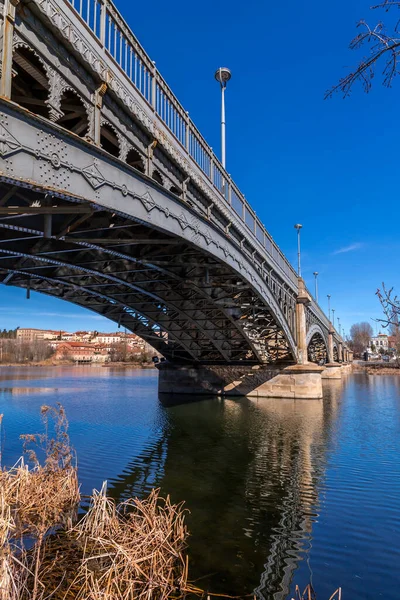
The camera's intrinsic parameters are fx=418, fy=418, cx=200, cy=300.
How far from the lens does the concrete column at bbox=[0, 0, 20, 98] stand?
20.0 ft

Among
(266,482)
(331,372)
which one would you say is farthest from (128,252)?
(331,372)

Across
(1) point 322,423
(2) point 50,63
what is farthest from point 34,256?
(1) point 322,423

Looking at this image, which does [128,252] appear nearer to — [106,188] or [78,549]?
[106,188]

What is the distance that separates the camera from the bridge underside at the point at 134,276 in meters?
10.3

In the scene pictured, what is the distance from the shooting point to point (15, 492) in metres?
8.17

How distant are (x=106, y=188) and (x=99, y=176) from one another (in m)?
0.38

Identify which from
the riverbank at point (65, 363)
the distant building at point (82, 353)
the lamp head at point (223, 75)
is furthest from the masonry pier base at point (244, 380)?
the distant building at point (82, 353)

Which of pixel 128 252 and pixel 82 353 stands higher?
pixel 128 252

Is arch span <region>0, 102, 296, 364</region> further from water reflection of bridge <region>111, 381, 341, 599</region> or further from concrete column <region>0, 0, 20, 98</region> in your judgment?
water reflection of bridge <region>111, 381, 341, 599</region>

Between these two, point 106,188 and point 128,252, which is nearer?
point 106,188

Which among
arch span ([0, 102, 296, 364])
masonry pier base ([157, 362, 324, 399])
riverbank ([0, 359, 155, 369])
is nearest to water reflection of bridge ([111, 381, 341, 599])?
arch span ([0, 102, 296, 364])

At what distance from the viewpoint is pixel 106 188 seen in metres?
8.53

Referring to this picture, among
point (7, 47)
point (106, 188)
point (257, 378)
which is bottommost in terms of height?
point (257, 378)

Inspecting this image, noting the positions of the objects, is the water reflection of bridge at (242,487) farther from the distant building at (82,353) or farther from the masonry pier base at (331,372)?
the distant building at (82,353)
